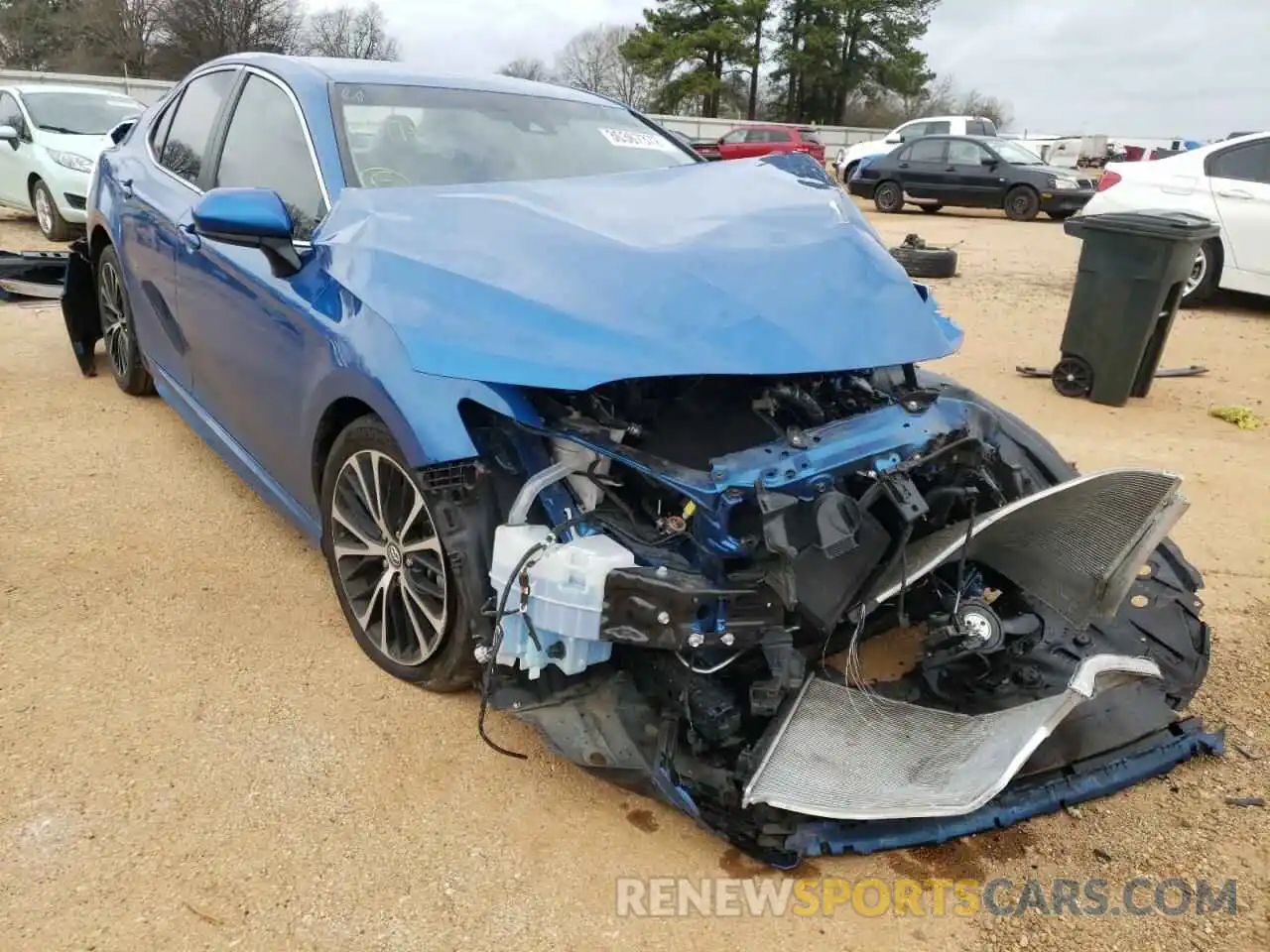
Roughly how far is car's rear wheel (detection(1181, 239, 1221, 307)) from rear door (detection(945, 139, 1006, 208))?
28.2 ft

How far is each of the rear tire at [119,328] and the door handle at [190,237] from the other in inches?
47.5

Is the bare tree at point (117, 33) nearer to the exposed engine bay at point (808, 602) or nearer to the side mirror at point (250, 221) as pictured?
the side mirror at point (250, 221)

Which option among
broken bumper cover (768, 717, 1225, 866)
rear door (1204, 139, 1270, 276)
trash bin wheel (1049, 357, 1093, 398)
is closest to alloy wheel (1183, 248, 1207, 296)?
rear door (1204, 139, 1270, 276)

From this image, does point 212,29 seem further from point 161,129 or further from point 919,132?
point 161,129

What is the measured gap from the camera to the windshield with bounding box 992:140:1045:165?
1692 centimetres

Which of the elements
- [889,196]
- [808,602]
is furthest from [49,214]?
[889,196]

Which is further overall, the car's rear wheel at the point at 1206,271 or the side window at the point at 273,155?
the car's rear wheel at the point at 1206,271

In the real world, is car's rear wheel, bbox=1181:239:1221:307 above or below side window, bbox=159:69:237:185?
below

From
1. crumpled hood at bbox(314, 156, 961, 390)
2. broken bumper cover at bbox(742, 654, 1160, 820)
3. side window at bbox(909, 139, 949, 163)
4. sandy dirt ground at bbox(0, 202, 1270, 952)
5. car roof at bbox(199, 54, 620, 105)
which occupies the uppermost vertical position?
car roof at bbox(199, 54, 620, 105)

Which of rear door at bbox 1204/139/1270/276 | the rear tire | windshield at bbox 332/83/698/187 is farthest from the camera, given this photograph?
rear door at bbox 1204/139/1270/276

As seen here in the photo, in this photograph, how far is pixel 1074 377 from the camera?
618 cm

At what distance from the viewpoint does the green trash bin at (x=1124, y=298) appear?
568 centimetres

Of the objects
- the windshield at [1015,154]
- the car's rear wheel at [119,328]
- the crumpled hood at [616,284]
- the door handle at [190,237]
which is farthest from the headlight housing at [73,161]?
the windshield at [1015,154]

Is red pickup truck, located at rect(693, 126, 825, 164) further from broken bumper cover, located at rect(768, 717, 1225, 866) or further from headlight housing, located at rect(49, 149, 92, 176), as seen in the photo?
broken bumper cover, located at rect(768, 717, 1225, 866)
